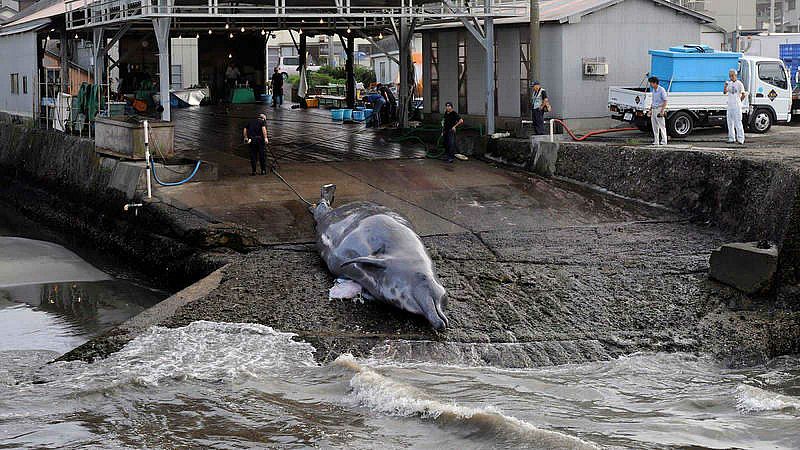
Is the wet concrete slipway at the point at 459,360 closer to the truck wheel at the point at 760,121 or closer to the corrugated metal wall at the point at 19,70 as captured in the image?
the truck wheel at the point at 760,121

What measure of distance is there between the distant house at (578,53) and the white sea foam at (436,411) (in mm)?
15184

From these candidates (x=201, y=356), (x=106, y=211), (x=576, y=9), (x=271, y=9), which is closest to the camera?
(x=201, y=356)

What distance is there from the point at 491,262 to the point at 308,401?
5397 mm

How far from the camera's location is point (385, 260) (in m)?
12.7

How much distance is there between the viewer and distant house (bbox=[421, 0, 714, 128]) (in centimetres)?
2447

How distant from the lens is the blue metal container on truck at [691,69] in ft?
76.8

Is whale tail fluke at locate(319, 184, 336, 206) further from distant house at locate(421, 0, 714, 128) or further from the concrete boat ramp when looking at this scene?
distant house at locate(421, 0, 714, 128)

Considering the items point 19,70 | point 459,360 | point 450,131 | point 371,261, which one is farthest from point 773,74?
point 19,70

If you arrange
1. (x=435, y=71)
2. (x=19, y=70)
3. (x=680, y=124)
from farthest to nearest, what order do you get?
(x=19, y=70)
(x=435, y=71)
(x=680, y=124)

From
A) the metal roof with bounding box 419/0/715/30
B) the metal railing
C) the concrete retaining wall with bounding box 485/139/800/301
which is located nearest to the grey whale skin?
the concrete retaining wall with bounding box 485/139/800/301

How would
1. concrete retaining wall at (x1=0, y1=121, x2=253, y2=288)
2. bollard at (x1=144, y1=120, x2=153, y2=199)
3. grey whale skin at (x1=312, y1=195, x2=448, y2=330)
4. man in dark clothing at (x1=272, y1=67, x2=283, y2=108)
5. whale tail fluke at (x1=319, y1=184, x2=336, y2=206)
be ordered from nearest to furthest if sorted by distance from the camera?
grey whale skin at (x1=312, y1=195, x2=448, y2=330) → concrete retaining wall at (x1=0, y1=121, x2=253, y2=288) → whale tail fluke at (x1=319, y1=184, x2=336, y2=206) → bollard at (x1=144, y1=120, x2=153, y2=199) → man in dark clothing at (x1=272, y1=67, x2=283, y2=108)

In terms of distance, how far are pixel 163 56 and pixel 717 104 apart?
12931mm

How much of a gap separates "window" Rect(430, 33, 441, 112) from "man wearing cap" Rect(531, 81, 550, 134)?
5.99 meters

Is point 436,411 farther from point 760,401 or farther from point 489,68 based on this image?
point 489,68
